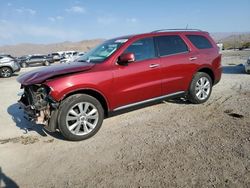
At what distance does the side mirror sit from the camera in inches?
201

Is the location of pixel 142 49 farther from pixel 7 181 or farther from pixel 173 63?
pixel 7 181

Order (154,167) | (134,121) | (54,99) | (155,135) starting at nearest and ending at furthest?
(154,167) < (54,99) < (155,135) < (134,121)

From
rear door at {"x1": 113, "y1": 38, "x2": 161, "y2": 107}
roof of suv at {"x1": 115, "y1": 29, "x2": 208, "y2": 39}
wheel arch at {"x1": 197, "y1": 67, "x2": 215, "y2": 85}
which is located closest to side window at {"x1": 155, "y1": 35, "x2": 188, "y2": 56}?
roof of suv at {"x1": 115, "y1": 29, "x2": 208, "y2": 39}

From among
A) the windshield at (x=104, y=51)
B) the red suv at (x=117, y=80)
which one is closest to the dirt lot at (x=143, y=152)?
the red suv at (x=117, y=80)

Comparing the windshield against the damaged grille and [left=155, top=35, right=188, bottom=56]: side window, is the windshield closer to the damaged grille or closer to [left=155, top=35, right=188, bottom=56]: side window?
[left=155, top=35, right=188, bottom=56]: side window

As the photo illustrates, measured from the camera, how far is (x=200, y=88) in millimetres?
6707

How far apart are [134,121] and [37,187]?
270cm

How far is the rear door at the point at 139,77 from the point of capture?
5.26 metres

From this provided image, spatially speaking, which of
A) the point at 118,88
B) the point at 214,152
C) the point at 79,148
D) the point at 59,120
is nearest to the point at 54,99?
the point at 59,120

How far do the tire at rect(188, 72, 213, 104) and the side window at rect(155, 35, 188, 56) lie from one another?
79 cm

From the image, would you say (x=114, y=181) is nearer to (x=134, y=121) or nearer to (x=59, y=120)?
(x=59, y=120)

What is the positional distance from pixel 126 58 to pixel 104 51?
816mm

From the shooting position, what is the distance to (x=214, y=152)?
4062 mm

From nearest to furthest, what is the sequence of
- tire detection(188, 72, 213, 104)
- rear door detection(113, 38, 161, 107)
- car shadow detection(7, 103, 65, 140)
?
rear door detection(113, 38, 161, 107) < car shadow detection(7, 103, 65, 140) < tire detection(188, 72, 213, 104)
